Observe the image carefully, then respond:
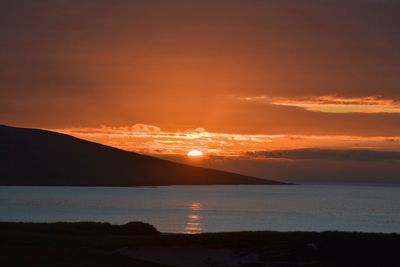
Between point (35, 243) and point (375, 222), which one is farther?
point (375, 222)

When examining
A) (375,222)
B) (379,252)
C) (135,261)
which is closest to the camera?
(135,261)

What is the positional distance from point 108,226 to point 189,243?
45.1ft

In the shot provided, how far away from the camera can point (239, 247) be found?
115 ft

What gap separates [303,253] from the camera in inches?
1355

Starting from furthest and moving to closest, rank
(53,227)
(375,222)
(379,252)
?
(375,222)
(53,227)
(379,252)

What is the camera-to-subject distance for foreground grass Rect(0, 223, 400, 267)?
105 ft

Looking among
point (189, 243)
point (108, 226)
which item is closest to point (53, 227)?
point (108, 226)

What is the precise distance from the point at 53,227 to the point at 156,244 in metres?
12.2

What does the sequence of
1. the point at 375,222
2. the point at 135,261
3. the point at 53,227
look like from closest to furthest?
1. the point at 135,261
2. the point at 53,227
3. the point at 375,222

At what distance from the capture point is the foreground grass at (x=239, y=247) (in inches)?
1266

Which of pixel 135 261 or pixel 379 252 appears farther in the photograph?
pixel 379 252

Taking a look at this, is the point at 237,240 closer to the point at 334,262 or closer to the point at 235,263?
the point at 235,263

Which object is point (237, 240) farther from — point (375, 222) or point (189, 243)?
point (375, 222)

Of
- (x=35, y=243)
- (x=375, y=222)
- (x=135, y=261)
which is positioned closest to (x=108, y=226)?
(x=35, y=243)
